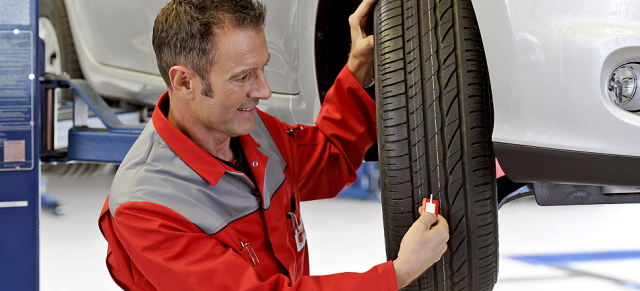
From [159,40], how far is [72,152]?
42.3 inches

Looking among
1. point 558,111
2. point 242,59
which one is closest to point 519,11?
point 558,111

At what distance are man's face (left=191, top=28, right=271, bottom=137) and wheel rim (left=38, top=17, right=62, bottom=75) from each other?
1.82 meters

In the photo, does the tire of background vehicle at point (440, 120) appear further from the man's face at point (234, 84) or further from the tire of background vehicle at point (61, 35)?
the tire of background vehicle at point (61, 35)

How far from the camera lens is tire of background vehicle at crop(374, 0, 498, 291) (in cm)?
128

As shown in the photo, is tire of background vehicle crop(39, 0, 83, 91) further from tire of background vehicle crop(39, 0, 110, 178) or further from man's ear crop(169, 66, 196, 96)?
man's ear crop(169, 66, 196, 96)

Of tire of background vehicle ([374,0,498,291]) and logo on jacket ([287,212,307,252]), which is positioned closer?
tire of background vehicle ([374,0,498,291])

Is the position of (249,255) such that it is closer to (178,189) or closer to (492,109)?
(178,189)

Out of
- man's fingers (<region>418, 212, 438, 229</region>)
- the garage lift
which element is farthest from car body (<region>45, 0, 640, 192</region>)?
the garage lift

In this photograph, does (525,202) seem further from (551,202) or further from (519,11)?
(519,11)

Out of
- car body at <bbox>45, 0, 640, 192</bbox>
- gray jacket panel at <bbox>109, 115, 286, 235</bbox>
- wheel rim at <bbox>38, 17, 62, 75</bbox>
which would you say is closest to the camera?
car body at <bbox>45, 0, 640, 192</bbox>

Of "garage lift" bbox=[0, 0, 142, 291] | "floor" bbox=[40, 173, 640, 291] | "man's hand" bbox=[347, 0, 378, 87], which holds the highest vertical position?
"man's hand" bbox=[347, 0, 378, 87]

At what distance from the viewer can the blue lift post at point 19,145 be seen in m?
1.81

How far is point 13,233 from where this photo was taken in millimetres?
1898

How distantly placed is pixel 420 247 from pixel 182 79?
21.1 inches
